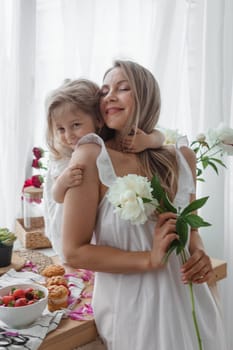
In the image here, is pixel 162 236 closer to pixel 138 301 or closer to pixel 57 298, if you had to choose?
pixel 138 301

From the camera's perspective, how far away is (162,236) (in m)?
0.91

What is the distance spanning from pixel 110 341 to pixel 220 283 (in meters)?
0.99

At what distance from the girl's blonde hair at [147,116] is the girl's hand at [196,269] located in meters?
0.16

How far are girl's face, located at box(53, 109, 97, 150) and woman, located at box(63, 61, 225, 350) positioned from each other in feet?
0.26

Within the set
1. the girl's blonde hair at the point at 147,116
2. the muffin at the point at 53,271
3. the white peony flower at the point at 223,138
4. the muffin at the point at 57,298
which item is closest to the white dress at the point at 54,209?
the muffin at the point at 53,271

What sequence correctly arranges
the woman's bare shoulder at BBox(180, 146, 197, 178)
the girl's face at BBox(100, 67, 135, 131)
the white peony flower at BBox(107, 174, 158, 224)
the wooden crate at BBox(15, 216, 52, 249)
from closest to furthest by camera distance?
the white peony flower at BBox(107, 174, 158, 224) < the girl's face at BBox(100, 67, 135, 131) < the woman's bare shoulder at BBox(180, 146, 197, 178) < the wooden crate at BBox(15, 216, 52, 249)

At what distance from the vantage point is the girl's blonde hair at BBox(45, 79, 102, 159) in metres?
1.12

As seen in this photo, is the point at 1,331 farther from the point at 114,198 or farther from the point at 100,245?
the point at 114,198

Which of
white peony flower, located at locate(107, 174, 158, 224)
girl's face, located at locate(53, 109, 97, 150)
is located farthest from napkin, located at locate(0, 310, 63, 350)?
girl's face, located at locate(53, 109, 97, 150)

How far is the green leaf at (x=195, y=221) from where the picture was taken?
840 millimetres

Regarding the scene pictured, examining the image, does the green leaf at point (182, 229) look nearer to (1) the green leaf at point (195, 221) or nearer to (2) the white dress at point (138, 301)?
(1) the green leaf at point (195, 221)

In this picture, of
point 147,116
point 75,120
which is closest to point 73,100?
point 75,120

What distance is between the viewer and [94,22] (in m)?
1.79

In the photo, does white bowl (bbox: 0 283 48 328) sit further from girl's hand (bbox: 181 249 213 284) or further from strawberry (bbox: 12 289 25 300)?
girl's hand (bbox: 181 249 213 284)
